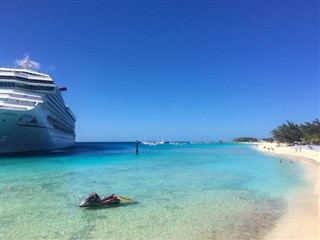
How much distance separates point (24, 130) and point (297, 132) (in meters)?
89.4

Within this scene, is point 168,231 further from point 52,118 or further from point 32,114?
point 52,118

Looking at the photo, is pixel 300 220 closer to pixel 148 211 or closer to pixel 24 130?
pixel 148 211

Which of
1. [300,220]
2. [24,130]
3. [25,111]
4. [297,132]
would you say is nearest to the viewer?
[300,220]

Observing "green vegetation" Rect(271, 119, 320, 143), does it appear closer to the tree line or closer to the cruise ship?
the tree line

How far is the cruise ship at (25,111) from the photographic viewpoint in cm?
3703

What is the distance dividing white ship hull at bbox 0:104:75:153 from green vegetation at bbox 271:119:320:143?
75.1 metres

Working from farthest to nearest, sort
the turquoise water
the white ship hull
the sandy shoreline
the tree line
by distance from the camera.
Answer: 1. the tree line
2. the white ship hull
3. the turquoise water
4. the sandy shoreline

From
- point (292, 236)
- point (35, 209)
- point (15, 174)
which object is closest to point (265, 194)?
point (292, 236)

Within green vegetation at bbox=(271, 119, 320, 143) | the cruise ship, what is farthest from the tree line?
the cruise ship

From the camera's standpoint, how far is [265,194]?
1504 cm

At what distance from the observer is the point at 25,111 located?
3675 cm

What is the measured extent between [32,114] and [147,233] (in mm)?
34947

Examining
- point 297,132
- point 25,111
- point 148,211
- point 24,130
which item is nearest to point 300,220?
point 148,211

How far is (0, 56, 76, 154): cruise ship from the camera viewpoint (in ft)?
121
